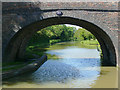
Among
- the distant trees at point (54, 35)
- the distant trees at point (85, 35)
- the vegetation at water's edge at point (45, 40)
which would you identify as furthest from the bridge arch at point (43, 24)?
the distant trees at point (85, 35)

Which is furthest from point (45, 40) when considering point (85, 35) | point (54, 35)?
point (54, 35)

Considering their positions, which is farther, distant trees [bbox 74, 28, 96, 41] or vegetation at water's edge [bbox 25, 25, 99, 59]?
distant trees [bbox 74, 28, 96, 41]

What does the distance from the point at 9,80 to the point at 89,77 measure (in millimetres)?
4791

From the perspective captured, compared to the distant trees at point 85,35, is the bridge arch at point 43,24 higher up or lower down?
lower down

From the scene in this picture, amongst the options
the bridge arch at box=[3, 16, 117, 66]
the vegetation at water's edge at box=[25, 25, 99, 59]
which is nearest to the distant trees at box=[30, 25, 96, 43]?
the vegetation at water's edge at box=[25, 25, 99, 59]

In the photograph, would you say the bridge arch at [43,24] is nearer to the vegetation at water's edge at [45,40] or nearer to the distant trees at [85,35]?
the vegetation at water's edge at [45,40]

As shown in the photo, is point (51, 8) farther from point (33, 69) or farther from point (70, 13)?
point (33, 69)

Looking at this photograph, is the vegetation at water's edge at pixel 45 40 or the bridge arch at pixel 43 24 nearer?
the bridge arch at pixel 43 24

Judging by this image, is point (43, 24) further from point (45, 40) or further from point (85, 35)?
point (85, 35)

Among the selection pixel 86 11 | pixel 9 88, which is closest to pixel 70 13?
pixel 86 11

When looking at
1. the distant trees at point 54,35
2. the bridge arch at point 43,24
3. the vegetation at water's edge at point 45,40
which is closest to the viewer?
the bridge arch at point 43,24

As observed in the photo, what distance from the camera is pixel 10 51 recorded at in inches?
477

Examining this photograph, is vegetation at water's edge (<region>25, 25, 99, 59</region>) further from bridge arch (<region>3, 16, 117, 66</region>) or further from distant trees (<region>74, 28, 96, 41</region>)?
bridge arch (<region>3, 16, 117, 66</region>)

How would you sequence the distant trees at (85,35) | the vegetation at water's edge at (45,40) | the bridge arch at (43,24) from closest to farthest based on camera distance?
the bridge arch at (43,24) → the vegetation at water's edge at (45,40) → the distant trees at (85,35)
